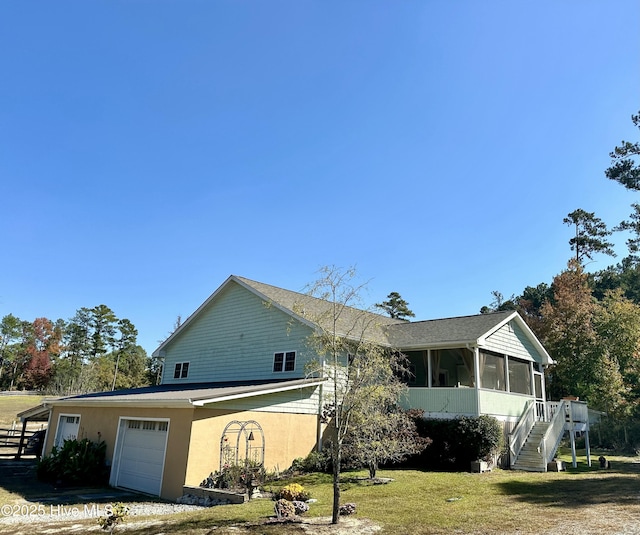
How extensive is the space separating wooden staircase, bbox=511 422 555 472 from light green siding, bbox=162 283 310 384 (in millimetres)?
8868

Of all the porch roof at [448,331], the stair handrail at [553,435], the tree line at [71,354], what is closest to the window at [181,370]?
the porch roof at [448,331]

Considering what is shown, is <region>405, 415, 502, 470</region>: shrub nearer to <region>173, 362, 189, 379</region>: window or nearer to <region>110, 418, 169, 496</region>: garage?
<region>110, 418, 169, 496</region>: garage

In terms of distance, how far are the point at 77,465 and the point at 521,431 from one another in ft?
53.8

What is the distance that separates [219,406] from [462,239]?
12617mm

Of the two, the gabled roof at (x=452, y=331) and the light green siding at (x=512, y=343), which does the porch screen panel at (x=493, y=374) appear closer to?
the light green siding at (x=512, y=343)

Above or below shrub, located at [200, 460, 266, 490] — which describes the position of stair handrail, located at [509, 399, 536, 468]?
above

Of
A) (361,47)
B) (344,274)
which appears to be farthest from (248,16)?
(344,274)

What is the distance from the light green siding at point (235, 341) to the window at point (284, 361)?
16 centimetres

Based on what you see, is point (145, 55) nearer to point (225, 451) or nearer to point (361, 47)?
point (361, 47)

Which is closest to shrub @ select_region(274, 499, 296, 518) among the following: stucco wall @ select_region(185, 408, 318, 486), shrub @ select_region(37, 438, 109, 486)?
stucco wall @ select_region(185, 408, 318, 486)

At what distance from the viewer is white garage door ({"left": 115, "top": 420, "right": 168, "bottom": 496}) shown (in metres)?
14.4

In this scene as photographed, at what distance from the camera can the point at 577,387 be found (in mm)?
30250

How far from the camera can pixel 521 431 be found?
1852 centimetres

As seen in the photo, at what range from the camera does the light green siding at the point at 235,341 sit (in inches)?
764
